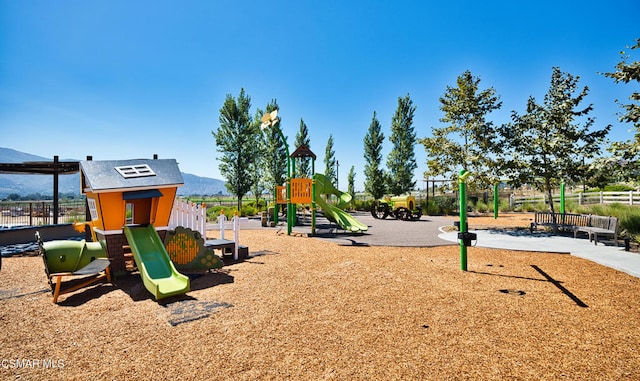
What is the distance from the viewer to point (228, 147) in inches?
973

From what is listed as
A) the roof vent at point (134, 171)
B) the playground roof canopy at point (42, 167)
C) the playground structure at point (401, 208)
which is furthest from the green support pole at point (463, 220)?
the playground roof canopy at point (42, 167)

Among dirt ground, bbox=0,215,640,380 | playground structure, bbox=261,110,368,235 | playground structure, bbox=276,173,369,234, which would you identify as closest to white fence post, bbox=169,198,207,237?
dirt ground, bbox=0,215,640,380

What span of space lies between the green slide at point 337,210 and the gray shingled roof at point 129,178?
8.18m

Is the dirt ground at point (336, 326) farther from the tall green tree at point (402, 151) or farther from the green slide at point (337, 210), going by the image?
the tall green tree at point (402, 151)

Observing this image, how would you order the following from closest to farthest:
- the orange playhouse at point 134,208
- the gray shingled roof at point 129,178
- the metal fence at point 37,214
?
the orange playhouse at point 134,208 → the gray shingled roof at point 129,178 → the metal fence at point 37,214

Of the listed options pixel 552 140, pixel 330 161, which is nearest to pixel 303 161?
pixel 330 161

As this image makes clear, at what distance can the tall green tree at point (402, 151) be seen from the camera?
109 feet

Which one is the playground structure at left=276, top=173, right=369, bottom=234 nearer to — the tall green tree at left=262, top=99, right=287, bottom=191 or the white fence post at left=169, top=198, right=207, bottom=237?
the white fence post at left=169, top=198, right=207, bottom=237

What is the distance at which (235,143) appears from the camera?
24.8m

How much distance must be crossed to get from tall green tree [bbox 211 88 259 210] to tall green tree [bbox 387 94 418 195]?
1569cm

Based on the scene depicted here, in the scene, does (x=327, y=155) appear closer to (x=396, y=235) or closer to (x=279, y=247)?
(x=396, y=235)

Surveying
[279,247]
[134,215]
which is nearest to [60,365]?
[134,215]

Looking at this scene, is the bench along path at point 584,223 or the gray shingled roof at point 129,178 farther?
the bench along path at point 584,223

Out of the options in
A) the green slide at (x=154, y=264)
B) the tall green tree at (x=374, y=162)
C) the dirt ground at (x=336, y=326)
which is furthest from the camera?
the tall green tree at (x=374, y=162)
